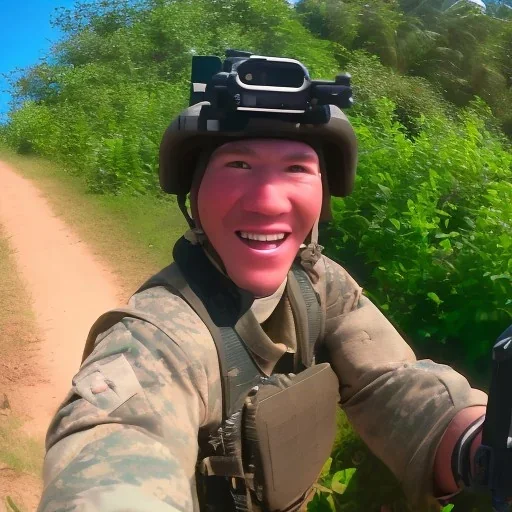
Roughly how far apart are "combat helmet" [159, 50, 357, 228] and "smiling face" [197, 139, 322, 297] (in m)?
0.05

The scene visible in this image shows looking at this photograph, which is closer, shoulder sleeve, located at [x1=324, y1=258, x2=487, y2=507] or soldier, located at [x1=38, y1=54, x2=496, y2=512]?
soldier, located at [x1=38, y1=54, x2=496, y2=512]

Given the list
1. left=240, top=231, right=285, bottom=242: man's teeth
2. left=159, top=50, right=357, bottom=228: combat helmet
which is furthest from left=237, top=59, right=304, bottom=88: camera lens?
left=240, top=231, right=285, bottom=242: man's teeth

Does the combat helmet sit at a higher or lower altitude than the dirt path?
higher

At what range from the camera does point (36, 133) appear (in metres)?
14.0

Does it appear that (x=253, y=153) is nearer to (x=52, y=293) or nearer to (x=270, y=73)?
(x=270, y=73)

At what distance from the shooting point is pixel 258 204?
1.63 metres

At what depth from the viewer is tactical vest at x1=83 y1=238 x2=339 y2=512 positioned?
1.58 metres

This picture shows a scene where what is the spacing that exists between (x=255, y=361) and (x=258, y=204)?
0.42m

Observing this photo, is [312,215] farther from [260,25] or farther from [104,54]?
[104,54]

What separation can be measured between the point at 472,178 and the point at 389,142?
3.60 ft

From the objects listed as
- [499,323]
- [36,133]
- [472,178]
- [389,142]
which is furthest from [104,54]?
[499,323]

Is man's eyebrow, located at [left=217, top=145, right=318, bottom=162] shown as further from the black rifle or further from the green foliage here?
the green foliage

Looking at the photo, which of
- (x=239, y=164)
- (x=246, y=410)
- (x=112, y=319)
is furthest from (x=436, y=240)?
(x=112, y=319)

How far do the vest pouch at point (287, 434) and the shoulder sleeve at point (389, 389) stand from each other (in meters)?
0.12
